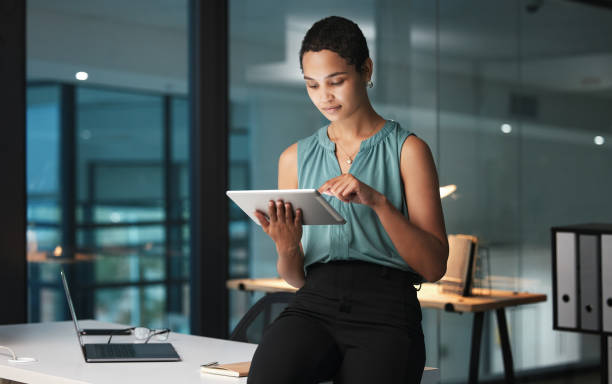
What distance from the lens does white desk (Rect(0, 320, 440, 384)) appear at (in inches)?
80.7

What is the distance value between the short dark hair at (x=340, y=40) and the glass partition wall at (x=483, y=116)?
273cm

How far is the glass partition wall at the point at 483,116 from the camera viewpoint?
455 centimetres

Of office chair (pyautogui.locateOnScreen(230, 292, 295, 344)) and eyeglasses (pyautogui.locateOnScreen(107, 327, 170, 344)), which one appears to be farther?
office chair (pyautogui.locateOnScreen(230, 292, 295, 344))

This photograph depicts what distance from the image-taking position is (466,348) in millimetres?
4754

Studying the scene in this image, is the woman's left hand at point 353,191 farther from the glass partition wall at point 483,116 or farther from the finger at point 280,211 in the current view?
the glass partition wall at point 483,116

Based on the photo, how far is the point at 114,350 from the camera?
7.75ft

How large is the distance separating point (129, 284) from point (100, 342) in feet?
5.37

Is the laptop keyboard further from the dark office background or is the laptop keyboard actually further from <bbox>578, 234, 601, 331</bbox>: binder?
<bbox>578, 234, 601, 331</bbox>: binder

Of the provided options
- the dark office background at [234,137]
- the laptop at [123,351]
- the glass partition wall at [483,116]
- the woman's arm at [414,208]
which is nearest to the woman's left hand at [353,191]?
the woman's arm at [414,208]

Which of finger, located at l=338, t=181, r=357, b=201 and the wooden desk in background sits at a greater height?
finger, located at l=338, t=181, r=357, b=201

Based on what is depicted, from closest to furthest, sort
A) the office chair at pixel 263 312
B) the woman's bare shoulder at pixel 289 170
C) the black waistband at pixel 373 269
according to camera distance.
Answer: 1. the black waistband at pixel 373 269
2. the woman's bare shoulder at pixel 289 170
3. the office chair at pixel 263 312

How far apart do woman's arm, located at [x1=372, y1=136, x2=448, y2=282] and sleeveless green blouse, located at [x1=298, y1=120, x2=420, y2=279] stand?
0.08ft

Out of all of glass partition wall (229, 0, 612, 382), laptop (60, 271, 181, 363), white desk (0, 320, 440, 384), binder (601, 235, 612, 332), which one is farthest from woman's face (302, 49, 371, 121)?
glass partition wall (229, 0, 612, 382)

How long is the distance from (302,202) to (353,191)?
0.11 meters
